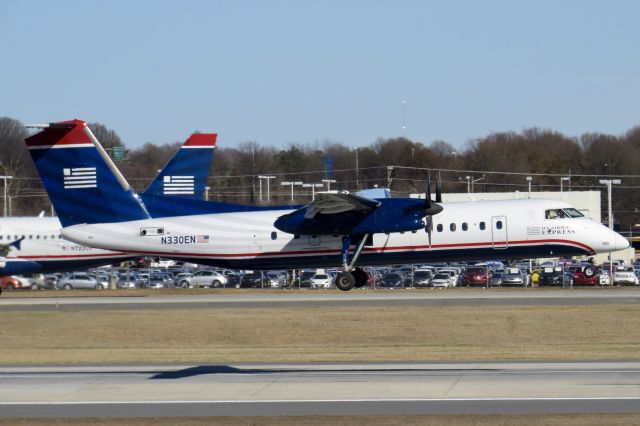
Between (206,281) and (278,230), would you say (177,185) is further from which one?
(206,281)

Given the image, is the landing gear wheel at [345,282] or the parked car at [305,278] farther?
the parked car at [305,278]

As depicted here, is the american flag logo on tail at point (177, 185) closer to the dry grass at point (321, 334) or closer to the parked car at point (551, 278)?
the dry grass at point (321, 334)

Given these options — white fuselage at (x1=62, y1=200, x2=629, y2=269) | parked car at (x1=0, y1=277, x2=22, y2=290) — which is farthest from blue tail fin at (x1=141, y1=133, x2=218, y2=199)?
parked car at (x1=0, y1=277, x2=22, y2=290)

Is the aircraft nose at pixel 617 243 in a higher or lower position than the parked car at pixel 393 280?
higher

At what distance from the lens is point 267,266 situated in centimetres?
4281

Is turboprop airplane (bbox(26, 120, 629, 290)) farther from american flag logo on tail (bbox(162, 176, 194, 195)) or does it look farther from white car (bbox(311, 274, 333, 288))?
white car (bbox(311, 274, 333, 288))

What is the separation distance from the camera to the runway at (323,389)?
22797 mm

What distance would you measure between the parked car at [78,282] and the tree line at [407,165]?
45.3 metres

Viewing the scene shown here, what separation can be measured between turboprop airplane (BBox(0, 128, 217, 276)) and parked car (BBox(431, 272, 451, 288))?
18725mm

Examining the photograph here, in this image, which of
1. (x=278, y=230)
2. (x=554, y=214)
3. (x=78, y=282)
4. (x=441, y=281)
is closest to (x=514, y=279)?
(x=441, y=281)

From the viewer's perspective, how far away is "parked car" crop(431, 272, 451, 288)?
69688 millimetres

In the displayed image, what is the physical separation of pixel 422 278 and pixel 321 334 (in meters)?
29.7

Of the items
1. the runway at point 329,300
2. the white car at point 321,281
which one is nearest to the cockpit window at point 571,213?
the runway at point 329,300

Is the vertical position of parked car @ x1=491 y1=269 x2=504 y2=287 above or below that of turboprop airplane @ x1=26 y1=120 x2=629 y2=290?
below
